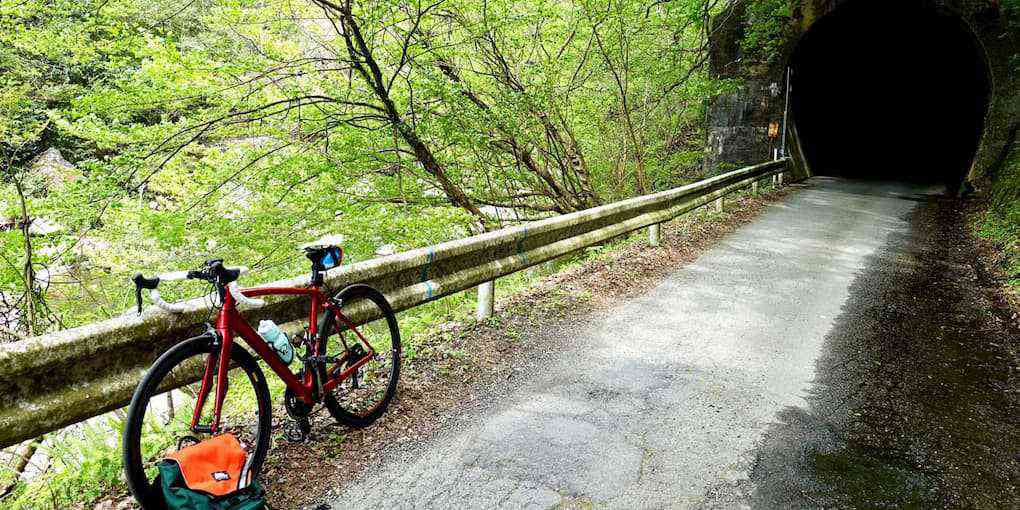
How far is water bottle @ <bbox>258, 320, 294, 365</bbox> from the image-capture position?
3021mm

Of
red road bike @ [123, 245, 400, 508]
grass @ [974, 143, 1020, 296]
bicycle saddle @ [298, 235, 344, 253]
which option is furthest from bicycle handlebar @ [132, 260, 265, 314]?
grass @ [974, 143, 1020, 296]

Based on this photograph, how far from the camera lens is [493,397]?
4117mm

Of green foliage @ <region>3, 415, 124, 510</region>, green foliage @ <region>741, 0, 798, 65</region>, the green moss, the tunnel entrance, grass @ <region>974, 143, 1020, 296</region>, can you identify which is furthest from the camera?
the tunnel entrance

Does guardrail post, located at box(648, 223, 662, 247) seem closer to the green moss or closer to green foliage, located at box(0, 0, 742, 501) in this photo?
green foliage, located at box(0, 0, 742, 501)

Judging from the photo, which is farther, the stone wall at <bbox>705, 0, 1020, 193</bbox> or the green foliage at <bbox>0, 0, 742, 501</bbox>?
the stone wall at <bbox>705, 0, 1020, 193</bbox>

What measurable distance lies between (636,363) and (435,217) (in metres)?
5.73

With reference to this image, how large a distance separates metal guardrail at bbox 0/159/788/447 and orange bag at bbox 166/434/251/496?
19.3 inches

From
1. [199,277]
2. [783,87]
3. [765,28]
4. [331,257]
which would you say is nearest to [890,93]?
[783,87]

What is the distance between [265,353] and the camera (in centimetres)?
301

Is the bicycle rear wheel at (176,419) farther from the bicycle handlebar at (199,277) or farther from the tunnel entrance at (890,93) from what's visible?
the tunnel entrance at (890,93)

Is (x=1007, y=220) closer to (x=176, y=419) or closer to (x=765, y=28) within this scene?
(x=765, y=28)

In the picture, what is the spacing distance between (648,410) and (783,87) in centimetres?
1645

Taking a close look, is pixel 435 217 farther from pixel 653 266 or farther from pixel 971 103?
pixel 971 103

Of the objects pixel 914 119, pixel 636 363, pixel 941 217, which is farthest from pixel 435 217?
pixel 914 119
